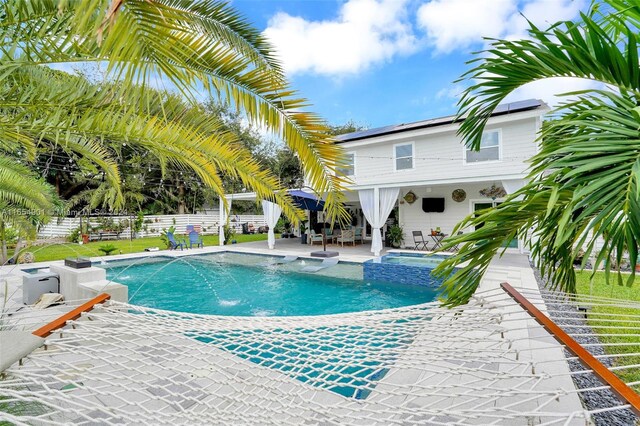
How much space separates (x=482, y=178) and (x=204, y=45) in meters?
9.25

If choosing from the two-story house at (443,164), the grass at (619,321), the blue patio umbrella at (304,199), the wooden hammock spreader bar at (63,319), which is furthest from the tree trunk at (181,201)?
the grass at (619,321)

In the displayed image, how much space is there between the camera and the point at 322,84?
1711 cm

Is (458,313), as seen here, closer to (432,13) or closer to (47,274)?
(47,274)

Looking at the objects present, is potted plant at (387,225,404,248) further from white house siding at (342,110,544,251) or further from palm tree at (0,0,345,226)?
palm tree at (0,0,345,226)

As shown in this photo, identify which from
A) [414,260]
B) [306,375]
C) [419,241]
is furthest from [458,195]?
[306,375]

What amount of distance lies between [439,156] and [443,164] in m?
0.32

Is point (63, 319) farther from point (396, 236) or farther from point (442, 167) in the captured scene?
point (396, 236)

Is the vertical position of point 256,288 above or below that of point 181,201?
below

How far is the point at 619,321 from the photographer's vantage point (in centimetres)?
182

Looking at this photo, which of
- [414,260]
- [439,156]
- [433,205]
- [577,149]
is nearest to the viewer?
[577,149]

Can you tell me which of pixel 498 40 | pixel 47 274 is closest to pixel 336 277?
pixel 47 274

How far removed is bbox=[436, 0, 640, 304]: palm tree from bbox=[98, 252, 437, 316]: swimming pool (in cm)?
461

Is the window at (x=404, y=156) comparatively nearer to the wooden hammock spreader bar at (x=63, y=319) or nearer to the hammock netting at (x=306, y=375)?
the hammock netting at (x=306, y=375)

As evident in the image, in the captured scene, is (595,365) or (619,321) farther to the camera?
(619,321)
